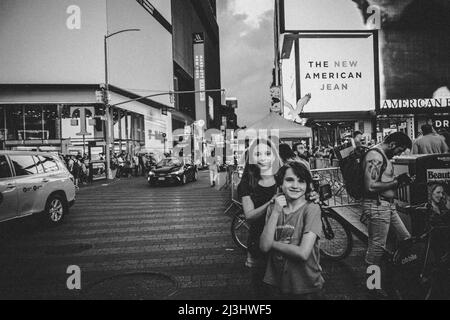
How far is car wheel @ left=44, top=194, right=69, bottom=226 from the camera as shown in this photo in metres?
8.51

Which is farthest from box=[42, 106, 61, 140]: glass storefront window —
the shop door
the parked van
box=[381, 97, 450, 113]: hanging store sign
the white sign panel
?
box=[381, 97, 450, 113]: hanging store sign

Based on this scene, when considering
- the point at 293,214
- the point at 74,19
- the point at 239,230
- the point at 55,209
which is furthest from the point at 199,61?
the point at 293,214

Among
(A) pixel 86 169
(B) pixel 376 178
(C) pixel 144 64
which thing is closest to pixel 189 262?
(B) pixel 376 178

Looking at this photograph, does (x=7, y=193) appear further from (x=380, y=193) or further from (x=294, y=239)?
(x=380, y=193)

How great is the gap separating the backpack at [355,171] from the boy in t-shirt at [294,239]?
176 centimetres

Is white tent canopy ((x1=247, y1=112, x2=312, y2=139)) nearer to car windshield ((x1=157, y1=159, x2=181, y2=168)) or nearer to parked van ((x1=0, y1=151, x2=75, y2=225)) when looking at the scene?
parked van ((x1=0, y1=151, x2=75, y2=225))

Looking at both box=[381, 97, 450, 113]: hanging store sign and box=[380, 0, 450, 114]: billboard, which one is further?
box=[380, 0, 450, 114]: billboard

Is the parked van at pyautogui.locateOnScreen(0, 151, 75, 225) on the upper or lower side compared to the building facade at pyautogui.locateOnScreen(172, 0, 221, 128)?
lower

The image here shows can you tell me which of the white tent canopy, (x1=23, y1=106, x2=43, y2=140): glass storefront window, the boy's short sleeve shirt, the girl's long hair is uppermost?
(x1=23, y1=106, x2=43, y2=140): glass storefront window

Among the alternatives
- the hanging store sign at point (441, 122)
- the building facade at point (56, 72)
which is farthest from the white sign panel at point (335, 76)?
the building facade at point (56, 72)

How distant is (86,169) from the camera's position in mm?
23328

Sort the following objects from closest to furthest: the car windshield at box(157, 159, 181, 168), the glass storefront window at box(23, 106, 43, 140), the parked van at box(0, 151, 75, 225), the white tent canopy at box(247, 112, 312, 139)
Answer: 1. the parked van at box(0, 151, 75, 225)
2. the white tent canopy at box(247, 112, 312, 139)
3. the car windshield at box(157, 159, 181, 168)
4. the glass storefront window at box(23, 106, 43, 140)

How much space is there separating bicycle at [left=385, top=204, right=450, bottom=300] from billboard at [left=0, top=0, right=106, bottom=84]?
1250 inches
